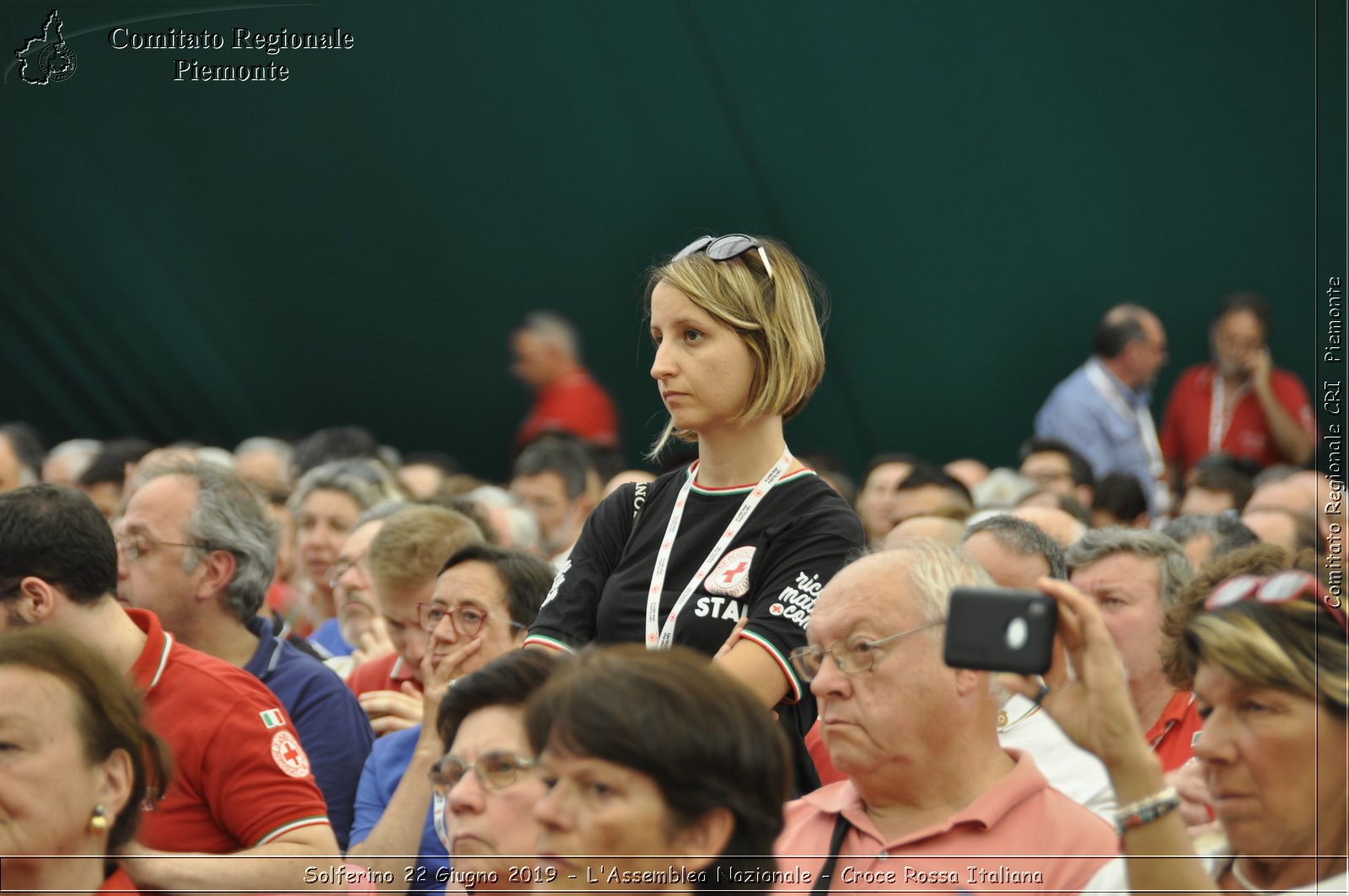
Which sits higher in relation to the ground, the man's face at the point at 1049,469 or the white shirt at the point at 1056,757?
the white shirt at the point at 1056,757

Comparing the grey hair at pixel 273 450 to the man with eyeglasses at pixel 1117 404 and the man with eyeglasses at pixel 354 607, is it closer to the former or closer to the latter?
the man with eyeglasses at pixel 354 607

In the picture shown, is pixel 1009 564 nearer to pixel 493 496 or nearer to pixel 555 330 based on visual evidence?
pixel 493 496

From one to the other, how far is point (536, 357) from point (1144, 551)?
286 inches

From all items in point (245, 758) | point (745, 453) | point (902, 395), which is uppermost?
point (745, 453)

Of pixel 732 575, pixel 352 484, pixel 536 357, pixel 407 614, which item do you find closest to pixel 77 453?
pixel 352 484

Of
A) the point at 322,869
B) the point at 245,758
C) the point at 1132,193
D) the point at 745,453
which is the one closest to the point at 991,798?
the point at 745,453

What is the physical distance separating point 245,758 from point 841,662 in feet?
3.76

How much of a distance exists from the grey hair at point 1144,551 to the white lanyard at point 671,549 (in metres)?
1.24

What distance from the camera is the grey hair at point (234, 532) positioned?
370cm

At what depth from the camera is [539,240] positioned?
36.4ft

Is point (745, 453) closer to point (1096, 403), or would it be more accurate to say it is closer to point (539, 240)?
point (1096, 403)

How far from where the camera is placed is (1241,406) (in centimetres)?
916

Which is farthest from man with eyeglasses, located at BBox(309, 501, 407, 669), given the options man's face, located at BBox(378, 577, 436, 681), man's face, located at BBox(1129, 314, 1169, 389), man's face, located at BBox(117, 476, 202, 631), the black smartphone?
man's face, located at BBox(1129, 314, 1169, 389)

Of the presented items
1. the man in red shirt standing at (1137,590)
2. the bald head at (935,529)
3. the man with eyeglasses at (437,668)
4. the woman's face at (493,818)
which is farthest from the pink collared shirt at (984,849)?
the bald head at (935,529)
